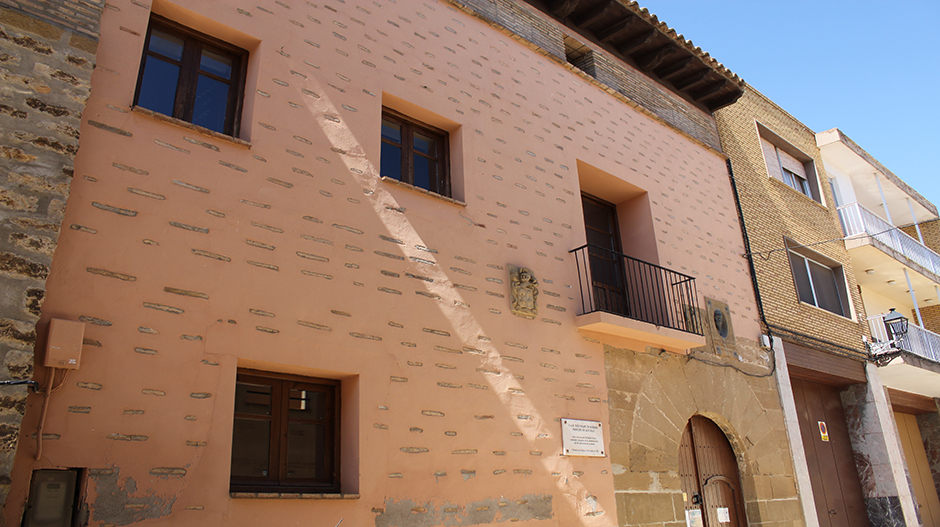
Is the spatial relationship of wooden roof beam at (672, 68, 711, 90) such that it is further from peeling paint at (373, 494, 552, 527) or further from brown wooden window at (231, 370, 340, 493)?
brown wooden window at (231, 370, 340, 493)

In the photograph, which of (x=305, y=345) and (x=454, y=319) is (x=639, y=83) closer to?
(x=454, y=319)

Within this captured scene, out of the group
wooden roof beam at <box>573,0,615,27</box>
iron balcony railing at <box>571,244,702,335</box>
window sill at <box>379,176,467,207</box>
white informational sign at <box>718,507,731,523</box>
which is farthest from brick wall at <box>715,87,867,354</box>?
window sill at <box>379,176,467,207</box>

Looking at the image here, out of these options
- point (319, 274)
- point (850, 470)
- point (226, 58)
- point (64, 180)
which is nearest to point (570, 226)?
point (319, 274)

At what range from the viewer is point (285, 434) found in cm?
467

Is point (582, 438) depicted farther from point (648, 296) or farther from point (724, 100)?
point (724, 100)

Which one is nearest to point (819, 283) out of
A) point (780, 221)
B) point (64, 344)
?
point (780, 221)

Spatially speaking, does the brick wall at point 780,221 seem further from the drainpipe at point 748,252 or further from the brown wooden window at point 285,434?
the brown wooden window at point 285,434

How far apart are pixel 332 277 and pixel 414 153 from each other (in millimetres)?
1912

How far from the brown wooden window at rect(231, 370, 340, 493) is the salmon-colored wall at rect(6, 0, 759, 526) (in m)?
0.21

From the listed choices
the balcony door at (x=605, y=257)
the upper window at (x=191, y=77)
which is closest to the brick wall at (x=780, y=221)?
the balcony door at (x=605, y=257)

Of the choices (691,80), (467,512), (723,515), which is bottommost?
(723,515)

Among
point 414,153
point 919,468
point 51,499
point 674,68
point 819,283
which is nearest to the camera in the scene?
point 51,499

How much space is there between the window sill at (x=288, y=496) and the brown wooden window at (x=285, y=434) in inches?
9.8

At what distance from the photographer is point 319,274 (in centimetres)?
487
